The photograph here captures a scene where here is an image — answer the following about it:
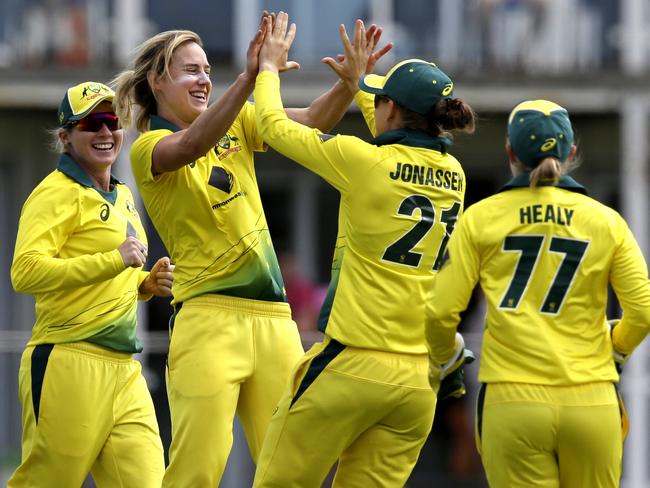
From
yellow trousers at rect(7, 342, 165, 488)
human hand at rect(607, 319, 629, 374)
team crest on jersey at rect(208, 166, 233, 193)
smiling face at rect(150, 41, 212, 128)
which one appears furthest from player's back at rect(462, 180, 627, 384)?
yellow trousers at rect(7, 342, 165, 488)

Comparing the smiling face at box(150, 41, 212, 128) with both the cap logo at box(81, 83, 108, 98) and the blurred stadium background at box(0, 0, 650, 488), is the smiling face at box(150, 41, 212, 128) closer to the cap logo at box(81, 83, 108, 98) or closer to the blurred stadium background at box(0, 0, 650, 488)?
the cap logo at box(81, 83, 108, 98)

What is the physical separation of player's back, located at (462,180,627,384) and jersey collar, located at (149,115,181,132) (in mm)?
1429

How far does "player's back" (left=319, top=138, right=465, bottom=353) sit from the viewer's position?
569cm

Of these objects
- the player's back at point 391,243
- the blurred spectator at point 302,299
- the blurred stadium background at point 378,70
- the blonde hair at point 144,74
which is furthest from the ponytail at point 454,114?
the blurred stadium background at point 378,70

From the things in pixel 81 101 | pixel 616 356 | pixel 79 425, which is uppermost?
pixel 81 101

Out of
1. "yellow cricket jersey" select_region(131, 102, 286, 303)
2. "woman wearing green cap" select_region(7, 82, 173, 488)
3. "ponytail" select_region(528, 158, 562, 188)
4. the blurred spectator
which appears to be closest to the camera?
"ponytail" select_region(528, 158, 562, 188)

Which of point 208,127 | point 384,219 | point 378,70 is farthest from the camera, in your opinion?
point 378,70

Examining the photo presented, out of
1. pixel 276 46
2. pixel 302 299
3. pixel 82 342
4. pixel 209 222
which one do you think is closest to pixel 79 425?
pixel 82 342

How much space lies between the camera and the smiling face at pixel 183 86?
6.24m

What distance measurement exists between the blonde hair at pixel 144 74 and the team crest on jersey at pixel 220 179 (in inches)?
16.4

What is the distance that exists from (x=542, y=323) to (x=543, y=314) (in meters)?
0.03

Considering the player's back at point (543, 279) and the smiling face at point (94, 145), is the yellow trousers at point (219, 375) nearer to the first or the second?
the smiling face at point (94, 145)

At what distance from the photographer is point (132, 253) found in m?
6.23

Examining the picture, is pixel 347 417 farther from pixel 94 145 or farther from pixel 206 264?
pixel 94 145
